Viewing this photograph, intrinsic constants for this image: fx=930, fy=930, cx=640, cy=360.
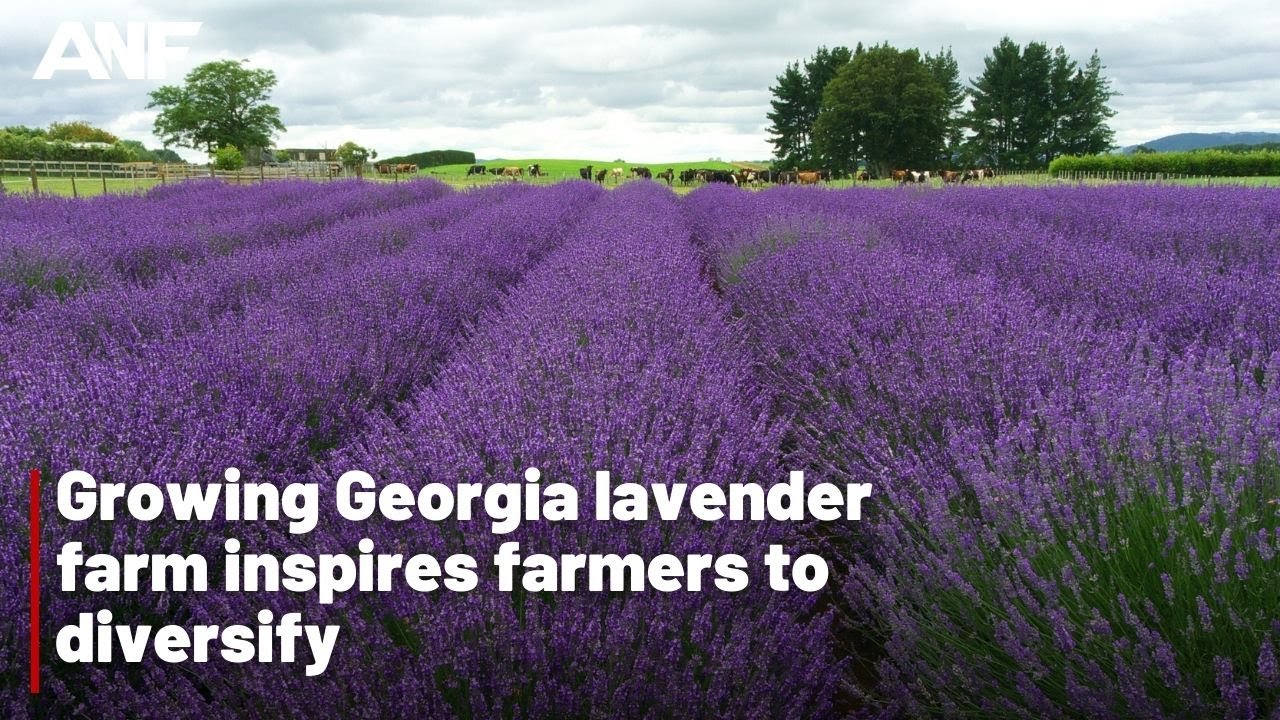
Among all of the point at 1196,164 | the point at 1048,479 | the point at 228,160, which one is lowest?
the point at 1048,479

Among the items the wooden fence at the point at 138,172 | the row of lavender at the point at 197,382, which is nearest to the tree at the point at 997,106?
the wooden fence at the point at 138,172

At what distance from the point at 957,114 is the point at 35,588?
5914 centimetres

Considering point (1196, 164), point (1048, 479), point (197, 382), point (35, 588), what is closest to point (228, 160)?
point (1196, 164)

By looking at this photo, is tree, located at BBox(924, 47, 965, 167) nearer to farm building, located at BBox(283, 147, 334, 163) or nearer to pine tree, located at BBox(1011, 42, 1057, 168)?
pine tree, located at BBox(1011, 42, 1057, 168)

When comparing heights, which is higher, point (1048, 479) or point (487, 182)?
point (487, 182)

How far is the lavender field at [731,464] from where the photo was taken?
4.67 ft

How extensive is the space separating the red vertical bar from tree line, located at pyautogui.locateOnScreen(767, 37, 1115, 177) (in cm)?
4702

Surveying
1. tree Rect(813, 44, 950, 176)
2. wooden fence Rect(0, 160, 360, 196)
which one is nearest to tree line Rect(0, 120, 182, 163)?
wooden fence Rect(0, 160, 360, 196)

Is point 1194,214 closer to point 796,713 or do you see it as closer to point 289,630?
point 796,713

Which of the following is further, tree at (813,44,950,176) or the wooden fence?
tree at (813,44,950,176)

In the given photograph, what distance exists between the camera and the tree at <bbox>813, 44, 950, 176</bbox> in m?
46.1

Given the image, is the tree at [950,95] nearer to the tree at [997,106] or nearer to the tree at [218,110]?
the tree at [997,106]

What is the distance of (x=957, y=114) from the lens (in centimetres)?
5522

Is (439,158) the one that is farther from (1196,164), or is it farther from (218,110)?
(1196,164)
